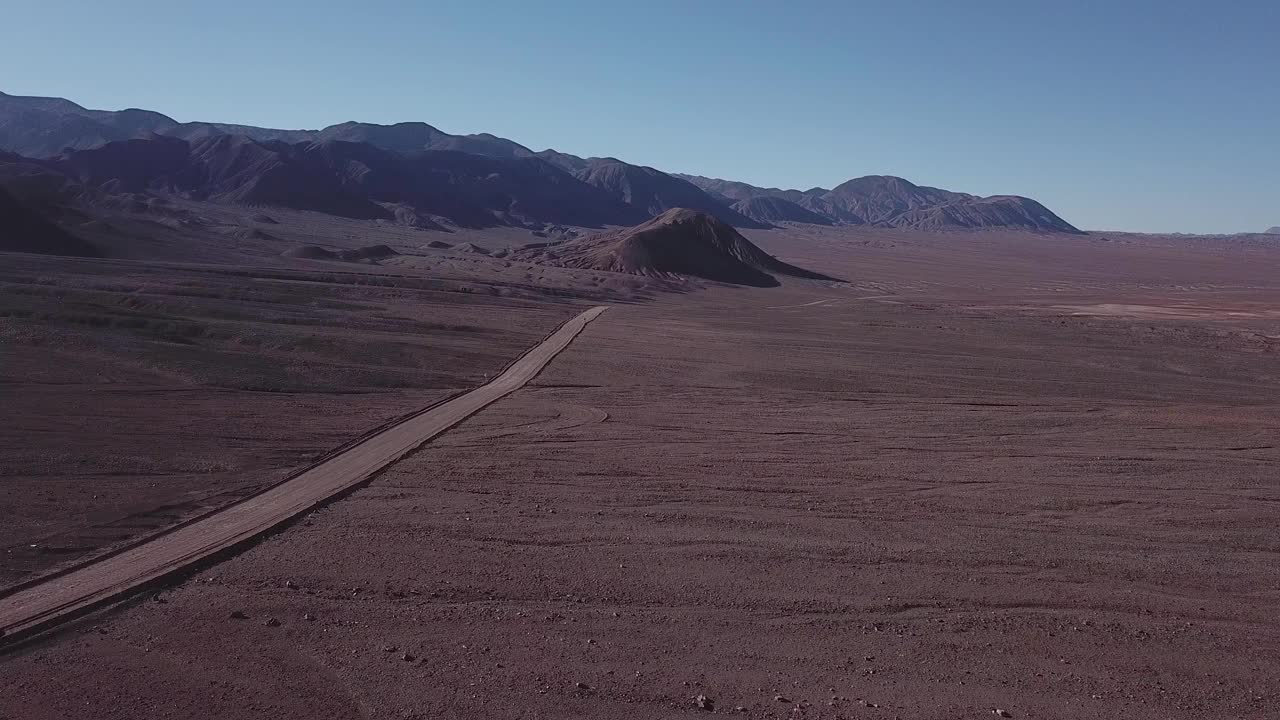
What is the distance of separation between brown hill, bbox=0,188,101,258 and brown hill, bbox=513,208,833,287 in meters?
39.1

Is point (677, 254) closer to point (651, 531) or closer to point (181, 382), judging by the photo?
point (181, 382)

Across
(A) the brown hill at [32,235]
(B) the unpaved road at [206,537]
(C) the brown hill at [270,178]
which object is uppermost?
(C) the brown hill at [270,178]

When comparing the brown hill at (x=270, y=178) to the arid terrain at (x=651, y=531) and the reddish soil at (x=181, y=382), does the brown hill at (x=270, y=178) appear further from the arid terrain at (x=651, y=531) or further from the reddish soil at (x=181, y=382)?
the arid terrain at (x=651, y=531)

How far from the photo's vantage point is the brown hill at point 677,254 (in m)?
90.9

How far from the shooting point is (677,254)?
310 feet

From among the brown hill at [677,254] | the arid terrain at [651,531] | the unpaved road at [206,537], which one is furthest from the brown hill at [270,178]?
the unpaved road at [206,537]

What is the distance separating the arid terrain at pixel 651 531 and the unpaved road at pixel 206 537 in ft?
1.43

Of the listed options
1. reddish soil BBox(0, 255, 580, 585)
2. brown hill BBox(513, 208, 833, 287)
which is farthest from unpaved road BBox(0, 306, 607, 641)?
brown hill BBox(513, 208, 833, 287)

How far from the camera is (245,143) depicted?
176m

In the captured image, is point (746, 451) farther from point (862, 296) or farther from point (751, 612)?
point (862, 296)

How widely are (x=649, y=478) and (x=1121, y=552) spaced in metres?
7.67

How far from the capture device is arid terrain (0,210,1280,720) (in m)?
9.91

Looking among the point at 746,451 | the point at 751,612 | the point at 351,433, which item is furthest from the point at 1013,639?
the point at 351,433

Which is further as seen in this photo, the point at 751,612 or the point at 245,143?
the point at 245,143
